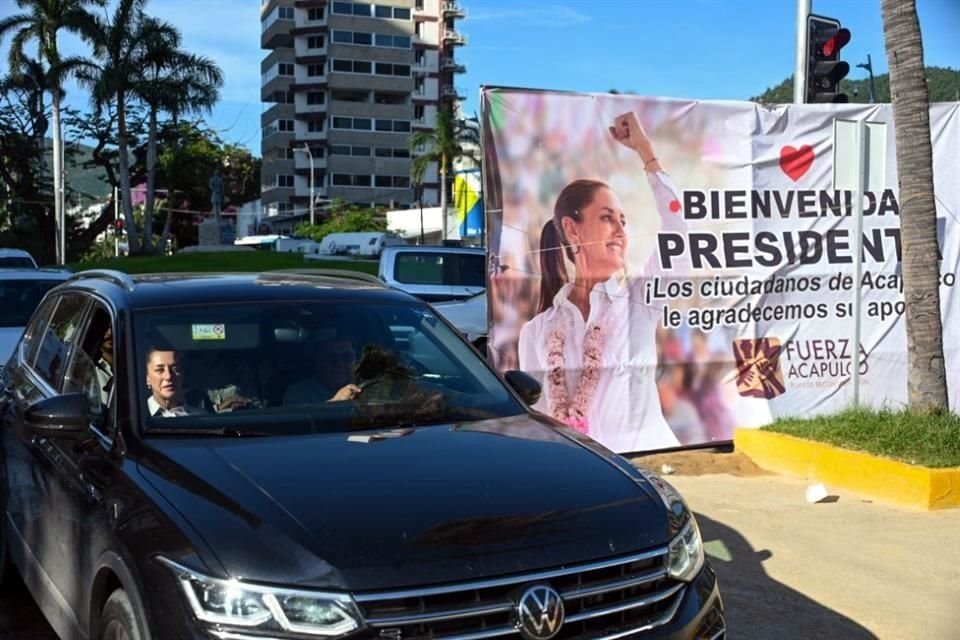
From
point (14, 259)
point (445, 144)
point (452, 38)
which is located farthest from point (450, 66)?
point (14, 259)

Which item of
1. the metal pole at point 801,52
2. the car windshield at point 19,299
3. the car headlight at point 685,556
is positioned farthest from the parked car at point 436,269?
the car headlight at point 685,556

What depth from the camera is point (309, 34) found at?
98688 mm

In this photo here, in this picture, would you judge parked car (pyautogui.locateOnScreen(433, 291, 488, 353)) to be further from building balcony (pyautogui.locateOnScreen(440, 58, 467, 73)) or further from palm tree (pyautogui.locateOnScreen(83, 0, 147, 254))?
building balcony (pyautogui.locateOnScreen(440, 58, 467, 73))

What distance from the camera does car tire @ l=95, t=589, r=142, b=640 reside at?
10.7ft

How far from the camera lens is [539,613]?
10.0 ft

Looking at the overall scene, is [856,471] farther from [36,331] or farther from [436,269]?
[436,269]

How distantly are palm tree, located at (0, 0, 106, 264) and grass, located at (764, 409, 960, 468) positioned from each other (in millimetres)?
43846

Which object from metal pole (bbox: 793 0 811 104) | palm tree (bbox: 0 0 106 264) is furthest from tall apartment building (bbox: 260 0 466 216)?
metal pole (bbox: 793 0 811 104)

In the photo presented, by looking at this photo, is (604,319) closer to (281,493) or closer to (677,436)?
(677,436)

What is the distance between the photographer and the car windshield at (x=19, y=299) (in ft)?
36.0

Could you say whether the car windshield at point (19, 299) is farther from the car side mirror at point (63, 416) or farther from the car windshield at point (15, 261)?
the car side mirror at point (63, 416)

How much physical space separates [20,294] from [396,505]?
9.25 meters

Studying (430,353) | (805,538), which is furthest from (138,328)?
(805,538)

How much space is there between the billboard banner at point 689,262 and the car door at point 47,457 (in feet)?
13.3
